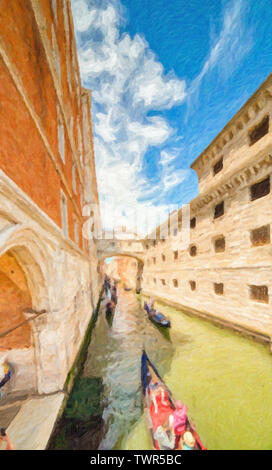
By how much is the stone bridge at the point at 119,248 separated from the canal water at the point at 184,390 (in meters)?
12.6

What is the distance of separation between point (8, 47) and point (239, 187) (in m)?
10.6

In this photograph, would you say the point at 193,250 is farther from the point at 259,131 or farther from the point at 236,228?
the point at 259,131

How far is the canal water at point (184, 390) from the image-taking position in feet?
13.4

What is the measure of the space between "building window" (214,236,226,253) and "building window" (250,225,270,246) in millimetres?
1974

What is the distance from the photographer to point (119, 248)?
22609 mm

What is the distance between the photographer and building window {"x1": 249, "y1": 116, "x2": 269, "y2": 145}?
8719 mm

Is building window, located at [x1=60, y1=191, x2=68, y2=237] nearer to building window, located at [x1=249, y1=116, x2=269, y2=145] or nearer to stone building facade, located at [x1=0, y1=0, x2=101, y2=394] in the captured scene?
stone building facade, located at [x1=0, y1=0, x2=101, y2=394]

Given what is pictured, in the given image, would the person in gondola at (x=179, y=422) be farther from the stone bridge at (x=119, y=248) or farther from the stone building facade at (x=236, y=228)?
the stone bridge at (x=119, y=248)

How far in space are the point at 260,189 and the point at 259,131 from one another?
130 inches

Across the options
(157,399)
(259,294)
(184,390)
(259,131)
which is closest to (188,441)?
(157,399)

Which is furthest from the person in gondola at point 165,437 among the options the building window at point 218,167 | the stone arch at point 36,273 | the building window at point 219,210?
the building window at point 218,167

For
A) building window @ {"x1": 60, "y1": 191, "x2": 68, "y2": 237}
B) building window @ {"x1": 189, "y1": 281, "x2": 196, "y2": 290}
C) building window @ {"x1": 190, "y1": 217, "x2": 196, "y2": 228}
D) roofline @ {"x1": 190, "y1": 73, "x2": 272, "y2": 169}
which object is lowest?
building window @ {"x1": 189, "y1": 281, "x2": 196, "y2": 290}

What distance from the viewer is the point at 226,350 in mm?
7941

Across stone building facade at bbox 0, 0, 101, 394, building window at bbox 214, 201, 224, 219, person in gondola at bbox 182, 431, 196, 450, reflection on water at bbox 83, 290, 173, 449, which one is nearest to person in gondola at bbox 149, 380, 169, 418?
reflection on water at bbox 83, 290, 173, 449
